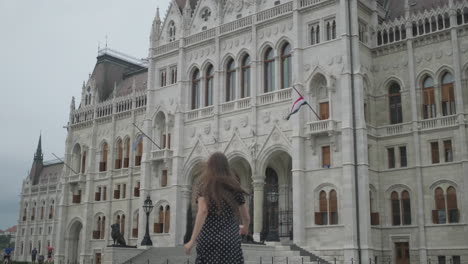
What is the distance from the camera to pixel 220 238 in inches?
263

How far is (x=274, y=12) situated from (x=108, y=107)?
2029cm

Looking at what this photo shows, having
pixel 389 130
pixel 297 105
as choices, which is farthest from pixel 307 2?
pixel 389 130

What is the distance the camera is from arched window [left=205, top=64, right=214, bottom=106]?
4056cm

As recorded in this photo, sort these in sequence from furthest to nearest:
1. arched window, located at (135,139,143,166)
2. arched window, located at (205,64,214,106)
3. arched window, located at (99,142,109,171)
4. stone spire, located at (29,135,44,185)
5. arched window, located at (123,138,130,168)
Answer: stone spire, located at (29,135,44,185) < arched window, located at (99,142,109,171) < arched window, located at (123,138,130,168) < arched window, located at (135,139,143,166) < arched window, located at (205,64,214,106)

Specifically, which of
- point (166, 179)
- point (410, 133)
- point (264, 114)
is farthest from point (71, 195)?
point (410, 133)

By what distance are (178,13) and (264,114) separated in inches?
500

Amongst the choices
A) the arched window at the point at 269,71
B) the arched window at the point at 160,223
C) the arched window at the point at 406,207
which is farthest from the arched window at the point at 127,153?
the arched window at the point at 406,207

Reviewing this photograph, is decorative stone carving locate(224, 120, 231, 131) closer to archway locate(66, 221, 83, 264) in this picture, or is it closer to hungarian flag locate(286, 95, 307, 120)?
hungarian flag locate(286, 95, 307, 120)

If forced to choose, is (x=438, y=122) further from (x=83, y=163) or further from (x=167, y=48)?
(x=83, y=163)

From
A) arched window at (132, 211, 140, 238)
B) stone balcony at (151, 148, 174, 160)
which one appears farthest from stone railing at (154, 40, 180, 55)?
arched window at (132, 211, 140, 238)

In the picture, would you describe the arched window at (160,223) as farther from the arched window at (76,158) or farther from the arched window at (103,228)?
the arched window at (76,158)

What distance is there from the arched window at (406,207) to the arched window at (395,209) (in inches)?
11.6

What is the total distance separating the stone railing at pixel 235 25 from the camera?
1522 inches

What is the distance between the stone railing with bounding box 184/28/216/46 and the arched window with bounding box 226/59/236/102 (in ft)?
8.41
